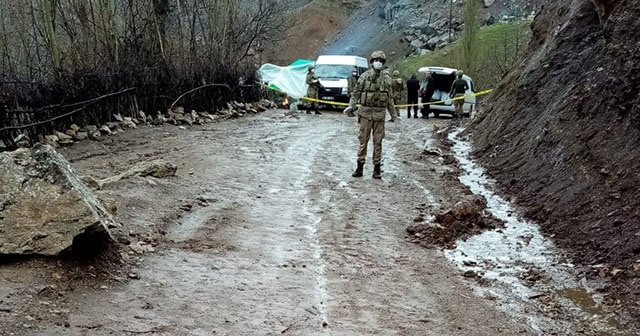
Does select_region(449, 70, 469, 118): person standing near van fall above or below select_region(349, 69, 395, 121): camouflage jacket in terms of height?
below

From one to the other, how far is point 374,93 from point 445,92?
1446cm

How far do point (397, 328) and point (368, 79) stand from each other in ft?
20.8

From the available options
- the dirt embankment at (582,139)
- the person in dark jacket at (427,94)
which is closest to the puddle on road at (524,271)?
the dirt embankment at (582,139)

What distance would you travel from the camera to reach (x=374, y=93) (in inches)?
400

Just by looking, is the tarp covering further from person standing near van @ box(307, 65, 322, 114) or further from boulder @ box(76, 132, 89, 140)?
boulder @ box(76, 132, 89, 140)

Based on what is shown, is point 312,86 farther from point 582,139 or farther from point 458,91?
point 582,139

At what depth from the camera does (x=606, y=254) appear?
19.3ft

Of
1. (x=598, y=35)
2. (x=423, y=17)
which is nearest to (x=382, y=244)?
(x=598, y=35)

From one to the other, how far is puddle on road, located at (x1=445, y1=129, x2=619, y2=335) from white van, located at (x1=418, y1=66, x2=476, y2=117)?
15138 mm

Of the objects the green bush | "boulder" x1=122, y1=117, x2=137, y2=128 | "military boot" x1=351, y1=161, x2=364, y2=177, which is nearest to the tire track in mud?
"military boot" x1=351, y1=161, x2=364, y2=177

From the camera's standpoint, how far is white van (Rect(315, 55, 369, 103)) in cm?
2523

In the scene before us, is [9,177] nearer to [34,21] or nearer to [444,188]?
[444,188]

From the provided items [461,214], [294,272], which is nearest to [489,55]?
[461,214]

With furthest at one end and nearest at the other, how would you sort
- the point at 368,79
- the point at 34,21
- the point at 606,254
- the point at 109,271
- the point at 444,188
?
the point at 34,21 < the point at 368,79 < the point at 444,188 < the point at 606,254 < the point at 109,271
